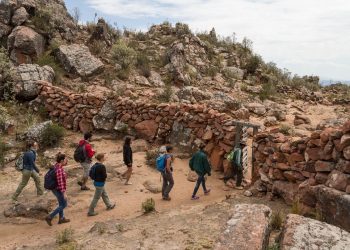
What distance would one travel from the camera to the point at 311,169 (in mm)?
7848

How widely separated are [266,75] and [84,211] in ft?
57.2

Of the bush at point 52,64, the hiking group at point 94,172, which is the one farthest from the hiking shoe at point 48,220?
the bush at point 52,64

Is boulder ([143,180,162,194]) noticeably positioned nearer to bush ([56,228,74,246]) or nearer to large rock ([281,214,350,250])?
bush ([56,228,74,246])

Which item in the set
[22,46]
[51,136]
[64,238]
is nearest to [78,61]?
[22,46]

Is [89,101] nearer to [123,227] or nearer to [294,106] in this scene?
[123,227]

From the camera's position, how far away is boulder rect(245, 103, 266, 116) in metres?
17.0

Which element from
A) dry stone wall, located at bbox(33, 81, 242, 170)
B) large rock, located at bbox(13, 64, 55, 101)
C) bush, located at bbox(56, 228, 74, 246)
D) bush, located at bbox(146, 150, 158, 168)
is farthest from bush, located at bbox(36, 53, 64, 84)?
bush, located at bbox(56, 228, 74, 246)

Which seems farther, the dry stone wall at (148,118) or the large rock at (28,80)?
the large rock at (28,80)

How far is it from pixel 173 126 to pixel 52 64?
294 inches

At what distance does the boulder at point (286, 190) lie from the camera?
823cm

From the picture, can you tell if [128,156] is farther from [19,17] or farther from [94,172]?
[19,17]

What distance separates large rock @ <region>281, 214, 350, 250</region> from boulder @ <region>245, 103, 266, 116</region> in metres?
12.2

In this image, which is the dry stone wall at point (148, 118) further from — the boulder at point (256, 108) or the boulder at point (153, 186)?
the boulder at point (256, 108)

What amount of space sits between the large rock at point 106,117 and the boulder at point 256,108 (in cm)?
645
